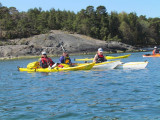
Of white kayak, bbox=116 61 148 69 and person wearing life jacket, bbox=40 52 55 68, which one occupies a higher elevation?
person wearing life jacket, bbox=40 52 55 68

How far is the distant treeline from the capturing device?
221 feet

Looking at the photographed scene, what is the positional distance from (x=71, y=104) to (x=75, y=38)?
187ft

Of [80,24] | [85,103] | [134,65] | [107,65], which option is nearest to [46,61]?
[107,65]

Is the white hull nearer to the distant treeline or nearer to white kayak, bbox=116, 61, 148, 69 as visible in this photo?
white kayak, bbox=116, 61, 148, 69

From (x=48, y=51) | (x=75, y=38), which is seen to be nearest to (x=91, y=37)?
(x=75, y=38)

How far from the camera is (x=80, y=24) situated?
76812 mm

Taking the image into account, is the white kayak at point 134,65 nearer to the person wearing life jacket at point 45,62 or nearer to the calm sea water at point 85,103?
the person wearing life jacket at point 45,62

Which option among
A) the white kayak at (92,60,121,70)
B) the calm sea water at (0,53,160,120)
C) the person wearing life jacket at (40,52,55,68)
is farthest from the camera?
the person wearing life jacket at (40,52,55,68)

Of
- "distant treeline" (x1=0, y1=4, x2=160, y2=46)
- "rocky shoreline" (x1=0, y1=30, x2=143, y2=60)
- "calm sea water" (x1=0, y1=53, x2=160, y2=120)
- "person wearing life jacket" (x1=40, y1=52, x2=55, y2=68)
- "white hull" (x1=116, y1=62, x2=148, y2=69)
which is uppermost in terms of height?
"distant treeline" (x1=0, y1=4, x2=160, y2=46)

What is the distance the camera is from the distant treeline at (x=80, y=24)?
6738cm

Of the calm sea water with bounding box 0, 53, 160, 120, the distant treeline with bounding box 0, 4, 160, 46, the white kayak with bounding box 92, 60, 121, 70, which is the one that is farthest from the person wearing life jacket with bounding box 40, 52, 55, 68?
the distant treeline with bounding box 0, 4, 160, 46

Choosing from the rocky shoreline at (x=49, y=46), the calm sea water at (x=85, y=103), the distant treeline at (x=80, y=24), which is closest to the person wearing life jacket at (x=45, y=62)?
the calm sea water at (x=85, y=103)

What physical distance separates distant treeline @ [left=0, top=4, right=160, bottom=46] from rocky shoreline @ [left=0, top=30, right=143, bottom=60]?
4.87 metres

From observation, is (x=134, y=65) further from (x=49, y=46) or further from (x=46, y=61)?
(x=49, y=46)
